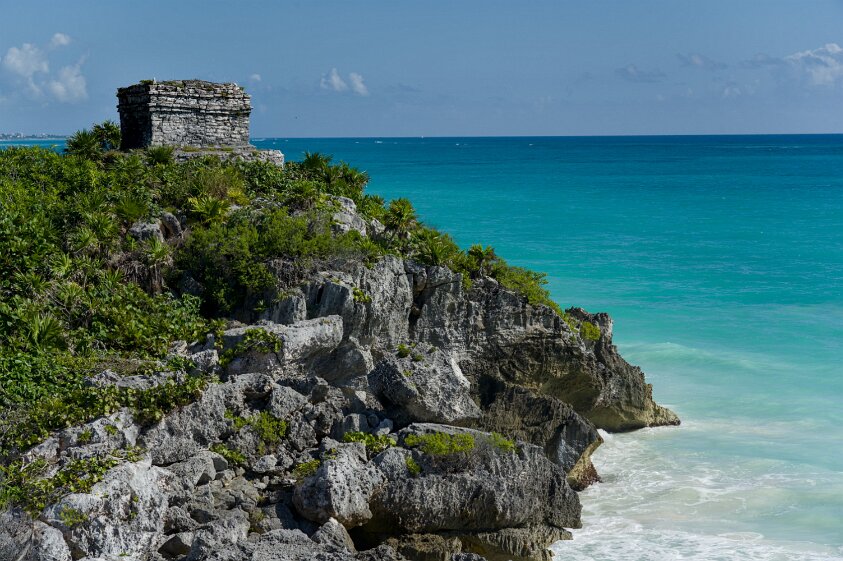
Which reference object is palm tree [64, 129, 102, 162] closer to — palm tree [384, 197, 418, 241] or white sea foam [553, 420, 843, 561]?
palm tree [384, 197, 418, 241]

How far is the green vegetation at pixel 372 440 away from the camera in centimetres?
1380

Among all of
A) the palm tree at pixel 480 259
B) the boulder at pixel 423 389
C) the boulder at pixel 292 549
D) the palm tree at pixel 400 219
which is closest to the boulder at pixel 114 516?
the boulder at pixel 292 549

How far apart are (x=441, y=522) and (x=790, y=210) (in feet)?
167

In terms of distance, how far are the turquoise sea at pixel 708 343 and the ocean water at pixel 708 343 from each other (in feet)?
0.17

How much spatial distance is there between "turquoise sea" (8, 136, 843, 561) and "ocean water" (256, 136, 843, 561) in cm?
5

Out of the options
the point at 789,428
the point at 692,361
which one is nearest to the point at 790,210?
the point at 692,361

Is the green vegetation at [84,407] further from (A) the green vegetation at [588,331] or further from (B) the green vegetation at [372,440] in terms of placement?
(A) the green vegetation at [588,331]

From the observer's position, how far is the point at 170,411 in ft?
43.3

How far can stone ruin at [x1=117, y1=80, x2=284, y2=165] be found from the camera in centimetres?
2388

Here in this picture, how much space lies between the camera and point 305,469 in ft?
43.9

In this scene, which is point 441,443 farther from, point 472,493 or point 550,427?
point 550,427

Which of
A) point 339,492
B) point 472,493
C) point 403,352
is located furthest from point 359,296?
point 339,492

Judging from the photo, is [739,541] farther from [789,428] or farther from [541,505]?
[789,428]

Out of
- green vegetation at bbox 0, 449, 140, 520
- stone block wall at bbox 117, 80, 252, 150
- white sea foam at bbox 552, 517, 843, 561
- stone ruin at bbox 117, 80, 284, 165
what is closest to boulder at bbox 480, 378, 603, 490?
white sea foam at bbox 552, 517, 843, 561
